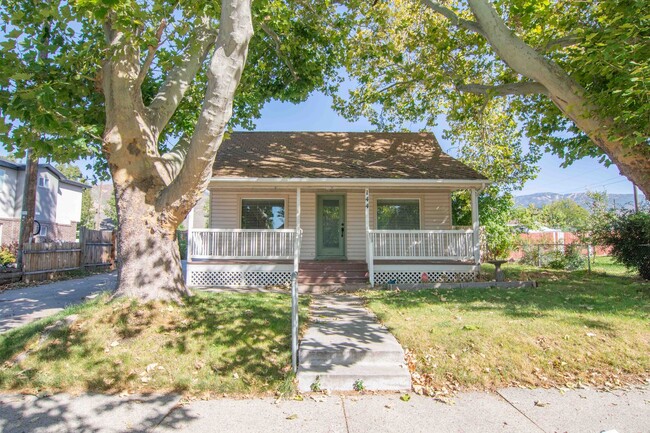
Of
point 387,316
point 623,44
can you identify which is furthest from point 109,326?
point 623,44

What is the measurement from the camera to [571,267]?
15.2 meters

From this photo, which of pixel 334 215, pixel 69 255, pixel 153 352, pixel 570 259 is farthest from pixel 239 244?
pixel 570 259

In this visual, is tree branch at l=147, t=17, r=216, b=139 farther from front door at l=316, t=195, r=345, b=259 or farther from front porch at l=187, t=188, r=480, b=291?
front door at l=316, t=195, r=345, b=259

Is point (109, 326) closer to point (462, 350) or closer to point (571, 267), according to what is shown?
point (462, 350)

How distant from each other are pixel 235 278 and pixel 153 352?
6.20 metres

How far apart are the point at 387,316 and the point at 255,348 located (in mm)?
2569

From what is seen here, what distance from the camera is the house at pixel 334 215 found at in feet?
35.9

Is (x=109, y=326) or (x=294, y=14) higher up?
(x=294, y=14)

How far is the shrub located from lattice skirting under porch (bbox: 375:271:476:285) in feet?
17.7

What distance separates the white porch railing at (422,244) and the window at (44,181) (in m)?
24.4

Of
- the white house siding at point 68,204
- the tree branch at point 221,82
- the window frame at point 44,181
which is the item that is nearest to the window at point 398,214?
the tree branch at point 221,82

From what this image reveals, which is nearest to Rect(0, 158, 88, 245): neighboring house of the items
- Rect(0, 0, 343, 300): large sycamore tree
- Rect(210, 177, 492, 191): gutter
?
Rect(210, 177, 492, 191): gutter

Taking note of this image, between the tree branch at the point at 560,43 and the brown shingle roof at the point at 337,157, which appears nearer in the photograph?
the tree branch at the point at 560,43

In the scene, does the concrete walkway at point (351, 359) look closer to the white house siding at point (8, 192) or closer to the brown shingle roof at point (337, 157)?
the brown shingle roof at point (337, 157)
